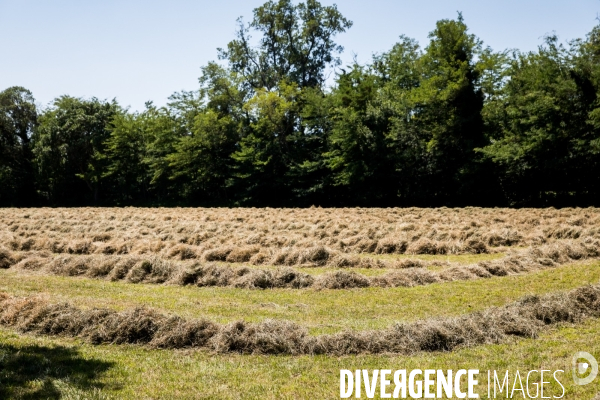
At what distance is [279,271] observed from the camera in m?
11.9

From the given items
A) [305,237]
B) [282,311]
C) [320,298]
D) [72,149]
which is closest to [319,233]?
[305,237]

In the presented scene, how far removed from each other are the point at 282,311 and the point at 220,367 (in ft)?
9.56

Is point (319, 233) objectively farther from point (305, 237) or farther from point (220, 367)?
point (220, 367)

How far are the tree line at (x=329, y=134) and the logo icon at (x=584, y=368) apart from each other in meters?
28.7

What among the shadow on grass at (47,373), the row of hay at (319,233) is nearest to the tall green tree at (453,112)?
the row of hay at (319,233)

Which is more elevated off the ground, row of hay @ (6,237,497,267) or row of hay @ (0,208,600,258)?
row of hay @ (0,208,600,258)

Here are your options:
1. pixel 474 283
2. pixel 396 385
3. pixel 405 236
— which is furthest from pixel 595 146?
pixel 396 385

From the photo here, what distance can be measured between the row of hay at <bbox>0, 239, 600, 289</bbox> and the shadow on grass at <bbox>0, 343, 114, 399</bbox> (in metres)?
5.07

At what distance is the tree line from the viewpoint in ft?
109

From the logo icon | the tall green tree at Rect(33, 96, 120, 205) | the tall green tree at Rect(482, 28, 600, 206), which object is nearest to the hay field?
the logo icon

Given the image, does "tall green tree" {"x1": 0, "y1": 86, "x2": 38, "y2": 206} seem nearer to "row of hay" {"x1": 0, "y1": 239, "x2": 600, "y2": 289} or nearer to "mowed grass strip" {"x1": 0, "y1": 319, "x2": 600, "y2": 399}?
"row of hay" {"x1": 0, "y1": 239, "x2": 600, "y2": 289}

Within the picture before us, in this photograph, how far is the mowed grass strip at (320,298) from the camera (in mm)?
8594

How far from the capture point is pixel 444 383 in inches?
218

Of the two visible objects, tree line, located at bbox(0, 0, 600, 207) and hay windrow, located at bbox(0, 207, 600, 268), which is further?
tree line, located at bbox(0, 0, 600, 207)
